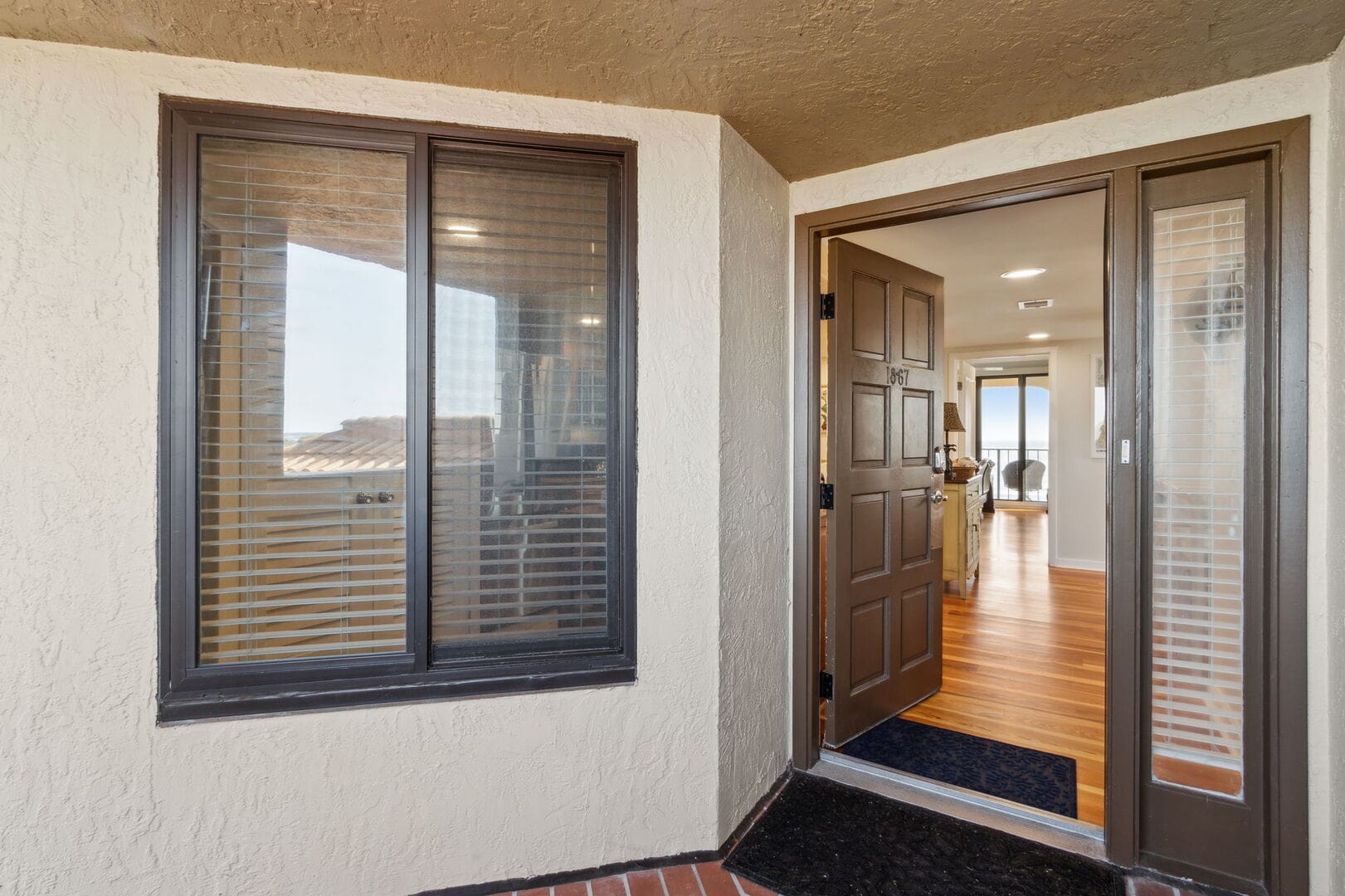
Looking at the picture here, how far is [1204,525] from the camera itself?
5.91ft

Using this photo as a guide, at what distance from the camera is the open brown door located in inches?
96.7

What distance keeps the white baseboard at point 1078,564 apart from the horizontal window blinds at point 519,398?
5.66 metres

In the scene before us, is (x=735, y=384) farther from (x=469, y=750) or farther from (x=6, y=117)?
(x=6, y=117)

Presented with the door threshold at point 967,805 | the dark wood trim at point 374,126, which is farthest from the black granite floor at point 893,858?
the dark wood trim at point 374,126

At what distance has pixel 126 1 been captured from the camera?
1.40m

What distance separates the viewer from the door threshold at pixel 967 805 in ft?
6.37

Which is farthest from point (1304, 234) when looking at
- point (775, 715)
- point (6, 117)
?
point (6, 117)

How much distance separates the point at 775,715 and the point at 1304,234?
214cm

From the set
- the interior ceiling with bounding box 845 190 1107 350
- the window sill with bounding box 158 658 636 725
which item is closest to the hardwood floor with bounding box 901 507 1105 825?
the window sill with bounding box 158 658 636 725

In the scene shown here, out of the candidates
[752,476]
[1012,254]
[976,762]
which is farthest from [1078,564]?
[752,476]

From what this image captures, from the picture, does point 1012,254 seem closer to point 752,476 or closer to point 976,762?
point 752,476

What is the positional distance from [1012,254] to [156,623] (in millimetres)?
4010

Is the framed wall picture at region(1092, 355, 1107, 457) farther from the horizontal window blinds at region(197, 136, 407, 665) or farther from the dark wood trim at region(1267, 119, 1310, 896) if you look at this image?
the horizontal window blinds at region(197, 136, 407, 665)

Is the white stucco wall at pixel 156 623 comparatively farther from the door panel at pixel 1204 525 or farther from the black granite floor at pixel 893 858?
the door panel at pixel 1204 525
